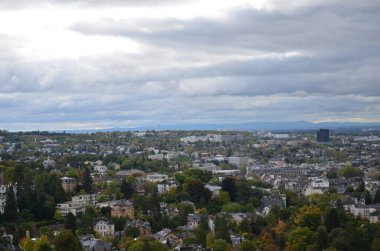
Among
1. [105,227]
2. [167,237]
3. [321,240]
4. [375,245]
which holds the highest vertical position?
[375,245]

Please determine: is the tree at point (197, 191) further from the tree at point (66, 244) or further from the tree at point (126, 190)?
the tree at point (66, 244)

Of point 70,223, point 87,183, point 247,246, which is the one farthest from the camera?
point 87,183

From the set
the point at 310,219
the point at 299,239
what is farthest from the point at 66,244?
the point at 310,219

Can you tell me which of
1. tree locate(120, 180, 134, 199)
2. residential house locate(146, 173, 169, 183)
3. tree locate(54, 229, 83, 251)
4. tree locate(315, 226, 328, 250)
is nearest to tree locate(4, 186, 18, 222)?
tree locate(54, 229, 83, 251)

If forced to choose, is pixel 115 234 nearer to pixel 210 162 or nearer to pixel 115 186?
pixel 115 186

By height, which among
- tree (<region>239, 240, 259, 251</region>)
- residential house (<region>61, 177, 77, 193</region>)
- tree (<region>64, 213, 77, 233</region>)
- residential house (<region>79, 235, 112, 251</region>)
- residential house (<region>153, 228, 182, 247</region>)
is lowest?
residential house (<region>153, 228, 182, 247</region>)

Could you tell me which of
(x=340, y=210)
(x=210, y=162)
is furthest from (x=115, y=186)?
(x=210, y=162)

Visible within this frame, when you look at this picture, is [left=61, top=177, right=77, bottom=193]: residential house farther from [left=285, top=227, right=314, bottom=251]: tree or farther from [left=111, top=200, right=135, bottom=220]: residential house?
[left=285, top=227, right=314, bottom=251]: tree

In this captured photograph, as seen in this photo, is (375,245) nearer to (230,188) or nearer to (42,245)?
(42,245)

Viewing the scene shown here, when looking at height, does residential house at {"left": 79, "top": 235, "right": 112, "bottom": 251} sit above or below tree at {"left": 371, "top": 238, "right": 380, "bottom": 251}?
below

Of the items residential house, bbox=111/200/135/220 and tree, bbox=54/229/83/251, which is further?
residential house, bbox=111/200/135/220

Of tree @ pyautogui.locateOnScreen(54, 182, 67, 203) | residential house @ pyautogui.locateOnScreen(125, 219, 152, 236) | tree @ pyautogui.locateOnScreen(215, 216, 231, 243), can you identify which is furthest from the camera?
tree @ pyautogui.locateOnScreen(54, 182, 67, 203)

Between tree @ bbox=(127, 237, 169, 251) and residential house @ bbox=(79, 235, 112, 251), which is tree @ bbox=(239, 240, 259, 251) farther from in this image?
residential house @ bbox=(79, 235, 112, 251)

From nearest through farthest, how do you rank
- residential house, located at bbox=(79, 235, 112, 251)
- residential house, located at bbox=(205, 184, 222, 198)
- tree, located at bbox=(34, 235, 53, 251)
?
1. tree, located at bbox=(34, 235, 53, 251)
2. residential house, located at bbox=(79, 235, 112, 251)
3. residential house, located at bbox=(205, 184, 222, 198)
